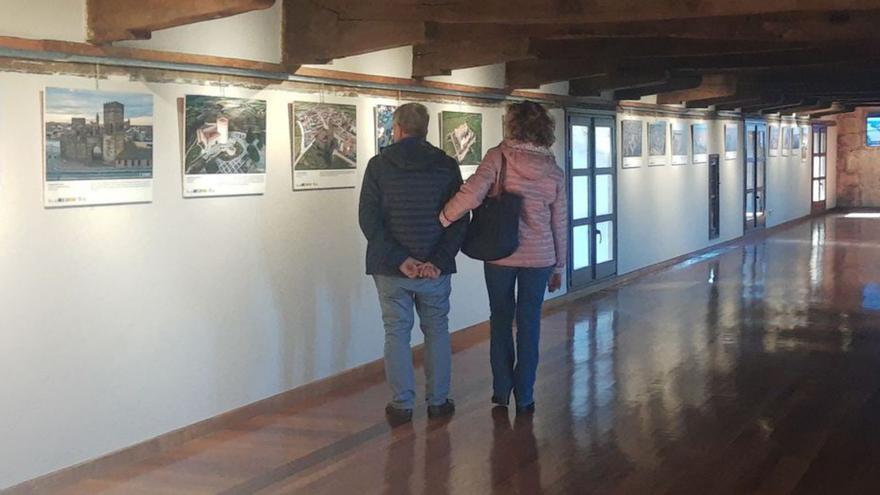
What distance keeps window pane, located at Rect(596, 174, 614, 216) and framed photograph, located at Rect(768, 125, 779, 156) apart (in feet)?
24.3

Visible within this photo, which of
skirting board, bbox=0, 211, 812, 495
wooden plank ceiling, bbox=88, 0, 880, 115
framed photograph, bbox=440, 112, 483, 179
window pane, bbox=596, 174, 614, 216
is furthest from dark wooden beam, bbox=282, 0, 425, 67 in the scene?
window pane, bbox=596, 174, 614, 216

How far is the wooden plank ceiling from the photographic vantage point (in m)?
4.82

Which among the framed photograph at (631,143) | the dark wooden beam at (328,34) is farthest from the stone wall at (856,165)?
the dark wooden beam at (328,34)

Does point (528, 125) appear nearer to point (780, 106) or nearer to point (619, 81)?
point (619, 81)

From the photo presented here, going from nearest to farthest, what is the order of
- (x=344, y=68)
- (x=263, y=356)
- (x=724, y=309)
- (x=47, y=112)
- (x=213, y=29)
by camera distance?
(x=47, y=112), (x=213, y=29), (x=263, y=356), (x=344, y=68), (x=724, y=309)

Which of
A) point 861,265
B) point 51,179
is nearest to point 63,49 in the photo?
point 51,179

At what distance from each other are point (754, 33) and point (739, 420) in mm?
2875

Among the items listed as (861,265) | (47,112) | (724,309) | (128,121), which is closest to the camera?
(47,112)

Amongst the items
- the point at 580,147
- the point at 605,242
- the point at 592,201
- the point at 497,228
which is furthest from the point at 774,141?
the point at 497,228

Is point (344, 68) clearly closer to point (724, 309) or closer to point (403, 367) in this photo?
point (403, 367)

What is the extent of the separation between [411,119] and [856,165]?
18.6m

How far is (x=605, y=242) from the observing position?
9.98 meters

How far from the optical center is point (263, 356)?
5234 mm

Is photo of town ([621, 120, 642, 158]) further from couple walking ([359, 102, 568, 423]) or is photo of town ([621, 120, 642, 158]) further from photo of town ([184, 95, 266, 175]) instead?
photo of town ([184, 95, 266, 175])
